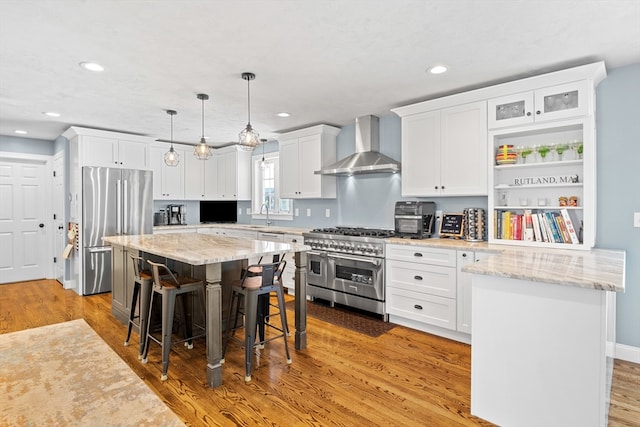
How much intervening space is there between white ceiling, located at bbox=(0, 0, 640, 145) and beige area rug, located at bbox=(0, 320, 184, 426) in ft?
7.45

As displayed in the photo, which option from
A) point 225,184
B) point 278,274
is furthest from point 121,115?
point 278,274

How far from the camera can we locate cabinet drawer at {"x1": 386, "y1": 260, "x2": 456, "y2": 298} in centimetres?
329

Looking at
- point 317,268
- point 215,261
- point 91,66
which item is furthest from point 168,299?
point 317,268

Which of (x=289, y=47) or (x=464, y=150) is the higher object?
(x=289, y=47)

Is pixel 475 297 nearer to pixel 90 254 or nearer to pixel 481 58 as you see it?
pixel 481 58

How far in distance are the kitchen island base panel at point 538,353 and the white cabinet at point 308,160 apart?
3.18 metres

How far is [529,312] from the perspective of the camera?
184cm

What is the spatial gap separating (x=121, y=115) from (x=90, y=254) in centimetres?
206

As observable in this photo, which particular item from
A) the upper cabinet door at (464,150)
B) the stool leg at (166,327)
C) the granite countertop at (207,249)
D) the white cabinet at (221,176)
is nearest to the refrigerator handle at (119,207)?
the white cabinet at (221,176)

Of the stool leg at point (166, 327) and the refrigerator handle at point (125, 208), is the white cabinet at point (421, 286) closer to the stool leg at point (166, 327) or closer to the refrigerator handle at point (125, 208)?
the stool leg at point (166, 327)

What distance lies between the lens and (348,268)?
4.10 meters

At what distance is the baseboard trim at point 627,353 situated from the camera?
283cm

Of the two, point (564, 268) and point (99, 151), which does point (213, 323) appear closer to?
point (564, 268)

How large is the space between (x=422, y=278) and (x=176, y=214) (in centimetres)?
475
